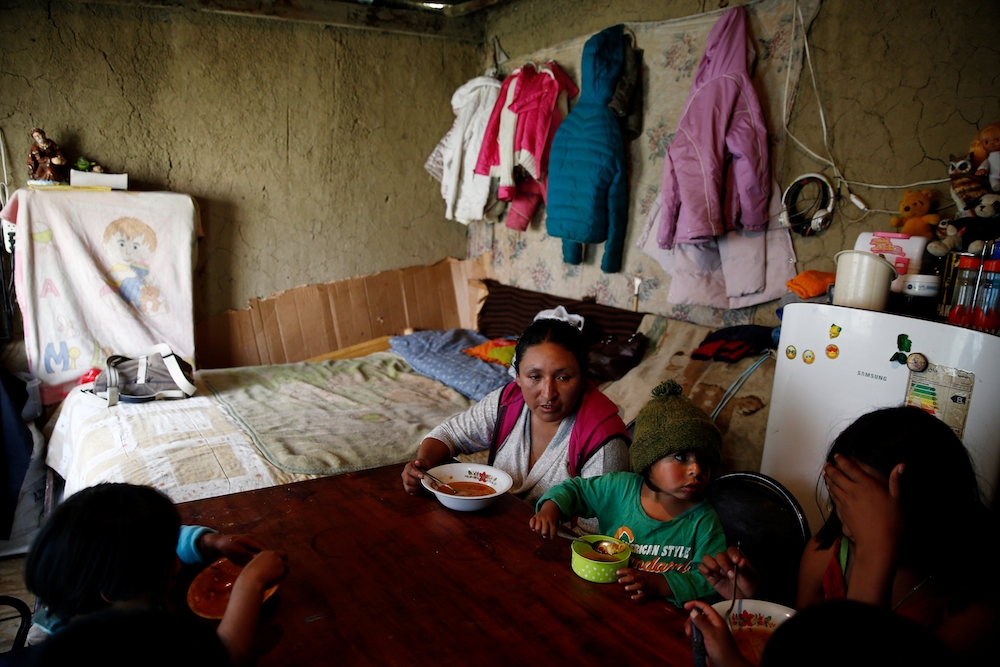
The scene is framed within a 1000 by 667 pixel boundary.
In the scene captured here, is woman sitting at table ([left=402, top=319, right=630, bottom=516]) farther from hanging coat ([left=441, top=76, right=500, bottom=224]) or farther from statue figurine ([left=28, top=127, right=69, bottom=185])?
statue figurine ([left=28, top=127, right=69, bottom=185])

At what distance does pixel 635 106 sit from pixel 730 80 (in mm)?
687

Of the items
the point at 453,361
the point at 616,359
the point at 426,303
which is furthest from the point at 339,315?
the point at 616,359

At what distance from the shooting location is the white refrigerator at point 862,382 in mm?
1561

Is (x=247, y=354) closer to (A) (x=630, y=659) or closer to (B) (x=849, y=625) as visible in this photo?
(A) (x=630, y=659)

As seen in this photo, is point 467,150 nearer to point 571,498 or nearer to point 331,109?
point 331,109

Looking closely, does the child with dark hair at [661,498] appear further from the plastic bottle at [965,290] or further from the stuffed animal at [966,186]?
the stuffed animal at [966,186]

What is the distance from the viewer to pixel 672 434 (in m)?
1.33

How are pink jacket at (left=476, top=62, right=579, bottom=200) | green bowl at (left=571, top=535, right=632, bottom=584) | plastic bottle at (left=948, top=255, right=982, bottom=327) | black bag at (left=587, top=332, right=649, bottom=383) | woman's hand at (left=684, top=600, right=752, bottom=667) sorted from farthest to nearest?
pink jacket at (left=476, top=62, right=579, bottom=200) < black bag at (left=587, top=332, right=649, bottom=383) < plastic bottle at (left=948, top=255, right=982, bottom=327) < green bowl at (left=571, top=535, right=632, bottom=584) < woman's hand at (left=684, top=600, right=752, bottom=667)

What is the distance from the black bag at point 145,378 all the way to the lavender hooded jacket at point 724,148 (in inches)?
101

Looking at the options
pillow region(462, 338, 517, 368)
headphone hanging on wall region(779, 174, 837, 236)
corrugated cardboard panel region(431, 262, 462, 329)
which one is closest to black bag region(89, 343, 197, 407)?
pillow region(462, 338, 517, 368)

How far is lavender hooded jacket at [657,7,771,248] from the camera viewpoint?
2.65m

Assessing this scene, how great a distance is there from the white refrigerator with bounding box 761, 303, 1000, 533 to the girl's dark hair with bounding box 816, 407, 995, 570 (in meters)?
0.69

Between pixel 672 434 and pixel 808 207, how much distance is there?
176 centimetres

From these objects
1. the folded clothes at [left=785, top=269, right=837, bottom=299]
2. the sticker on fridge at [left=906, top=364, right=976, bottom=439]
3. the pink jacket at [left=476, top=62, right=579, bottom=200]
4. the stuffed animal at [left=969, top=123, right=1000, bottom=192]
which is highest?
the pink jacket at [left=476, top=62, right=579, bottom=200]
